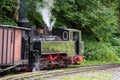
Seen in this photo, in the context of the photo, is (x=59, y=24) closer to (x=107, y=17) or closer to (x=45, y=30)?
(x=107, y=17)

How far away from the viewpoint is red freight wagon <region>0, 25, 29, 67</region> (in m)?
13.6

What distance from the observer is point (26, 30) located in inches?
635

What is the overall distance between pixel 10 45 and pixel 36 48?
3332 mm

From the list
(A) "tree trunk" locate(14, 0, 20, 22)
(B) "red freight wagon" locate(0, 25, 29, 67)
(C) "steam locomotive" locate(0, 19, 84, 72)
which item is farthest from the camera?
(A) "tree trunk" locate(14, 0, 20, 22)

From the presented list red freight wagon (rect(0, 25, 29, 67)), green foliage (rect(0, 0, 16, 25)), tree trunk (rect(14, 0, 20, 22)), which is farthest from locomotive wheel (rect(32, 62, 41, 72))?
tree trunk (rect(14, 0, 20, 22))

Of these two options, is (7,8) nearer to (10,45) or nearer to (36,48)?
(36,48)

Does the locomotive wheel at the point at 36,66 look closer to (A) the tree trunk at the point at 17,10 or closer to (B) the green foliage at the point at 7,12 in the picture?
(B) the green foliage at the point at 7,12

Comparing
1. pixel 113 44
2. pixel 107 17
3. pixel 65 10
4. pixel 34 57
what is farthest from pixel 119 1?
pixel 34 57

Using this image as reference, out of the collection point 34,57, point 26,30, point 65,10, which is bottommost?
point 34,57

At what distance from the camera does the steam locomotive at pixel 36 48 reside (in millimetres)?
Answer: 14090

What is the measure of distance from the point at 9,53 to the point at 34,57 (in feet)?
9.36

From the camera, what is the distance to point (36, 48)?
1745 centimetres

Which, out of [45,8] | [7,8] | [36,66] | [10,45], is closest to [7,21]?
[7,8]

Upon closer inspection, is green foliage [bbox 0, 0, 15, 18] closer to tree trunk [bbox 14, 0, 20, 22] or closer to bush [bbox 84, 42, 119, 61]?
tree trunk [bbox 14, 0, 20, 22]
